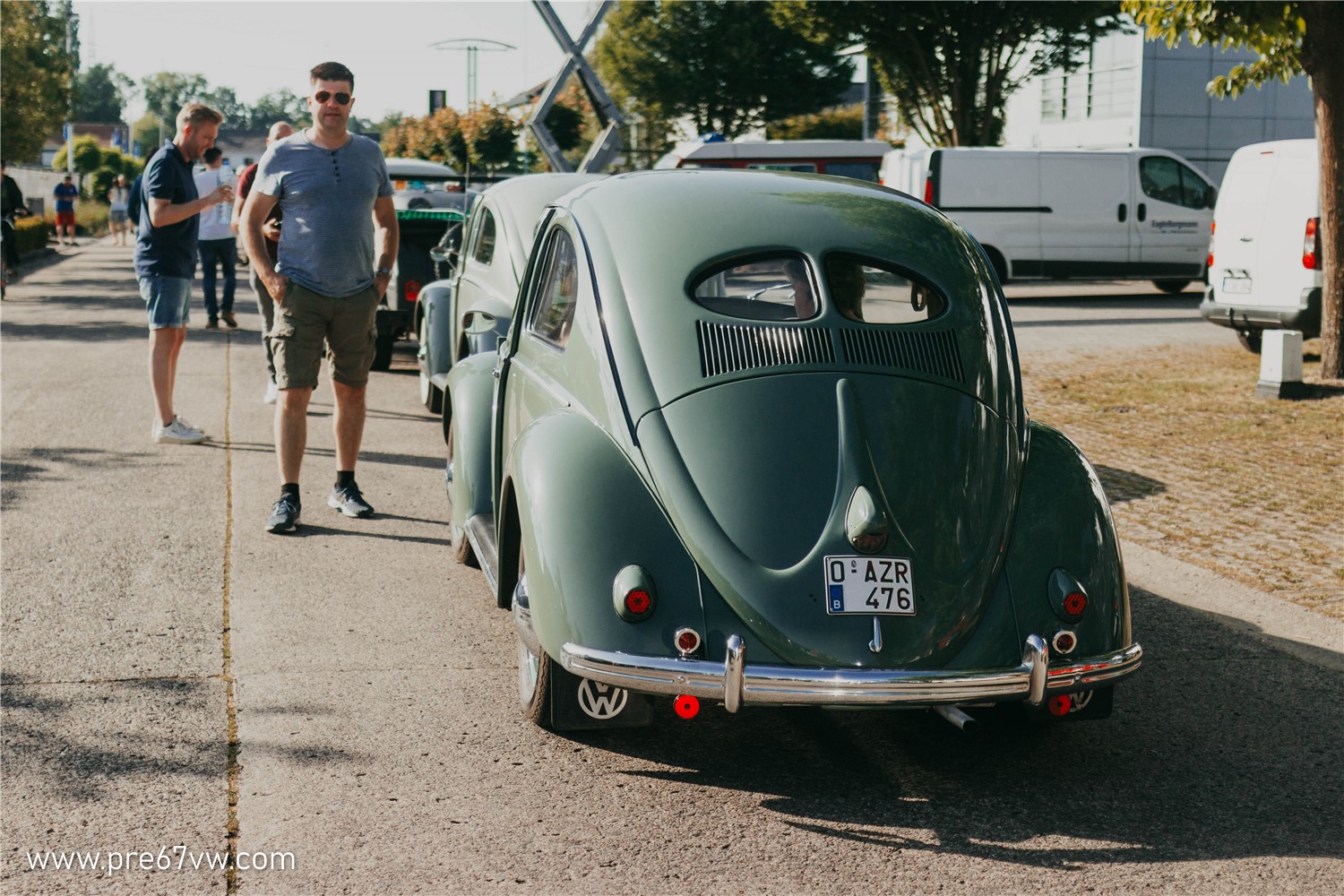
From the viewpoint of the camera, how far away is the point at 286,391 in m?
6.65

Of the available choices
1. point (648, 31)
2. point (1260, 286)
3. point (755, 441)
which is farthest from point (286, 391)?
point (648, 31)

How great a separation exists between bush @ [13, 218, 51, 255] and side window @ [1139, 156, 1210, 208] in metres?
18.8

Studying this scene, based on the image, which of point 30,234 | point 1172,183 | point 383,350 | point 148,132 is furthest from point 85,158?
point 148,132

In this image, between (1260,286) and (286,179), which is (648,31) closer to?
(1260,286)

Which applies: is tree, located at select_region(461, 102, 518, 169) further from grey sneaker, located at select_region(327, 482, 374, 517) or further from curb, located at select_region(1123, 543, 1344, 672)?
curb, located at select_region(1123, 543, 1344, 672)

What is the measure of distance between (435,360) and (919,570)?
240 inches

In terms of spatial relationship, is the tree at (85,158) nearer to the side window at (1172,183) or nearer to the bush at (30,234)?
the bush at (30,234)

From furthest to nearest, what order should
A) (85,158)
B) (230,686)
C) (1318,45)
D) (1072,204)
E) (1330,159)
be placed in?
(85,158) → (1072,204) → (1330,159) → (1318,45) → (230,686)

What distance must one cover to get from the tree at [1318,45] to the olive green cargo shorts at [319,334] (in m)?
7.25

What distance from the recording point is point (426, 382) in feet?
32.7

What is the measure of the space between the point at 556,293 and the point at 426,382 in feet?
17.0

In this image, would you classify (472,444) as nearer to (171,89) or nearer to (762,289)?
(762,289)

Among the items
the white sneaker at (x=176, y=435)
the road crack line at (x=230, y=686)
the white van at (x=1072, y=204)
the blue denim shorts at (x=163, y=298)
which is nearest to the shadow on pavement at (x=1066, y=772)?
the road crack line at (x=230, y=686)

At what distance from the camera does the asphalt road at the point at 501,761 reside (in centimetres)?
348
